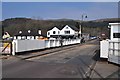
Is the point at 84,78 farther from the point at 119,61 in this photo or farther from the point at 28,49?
the point at 28,49

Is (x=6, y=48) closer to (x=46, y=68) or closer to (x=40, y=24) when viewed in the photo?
(x=46, y=68)

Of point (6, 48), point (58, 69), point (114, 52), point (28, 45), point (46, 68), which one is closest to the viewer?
point (58, 69)

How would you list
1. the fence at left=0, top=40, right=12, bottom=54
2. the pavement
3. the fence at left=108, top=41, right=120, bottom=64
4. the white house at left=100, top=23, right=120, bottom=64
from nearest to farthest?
the pavement → the fence at left=108, top=41, right=120, bottom=64 → the white house at left=100, top=23, right=120, bottom=64 → the fence at left=0, top=40, right=12, bottom=54

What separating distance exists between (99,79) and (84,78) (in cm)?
72

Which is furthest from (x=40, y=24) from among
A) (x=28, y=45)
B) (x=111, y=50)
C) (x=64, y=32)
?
(x=111, y=50)

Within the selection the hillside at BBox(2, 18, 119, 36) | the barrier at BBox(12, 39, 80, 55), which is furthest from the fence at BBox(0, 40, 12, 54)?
the hillside at BBox(2, 18, 119, 36)

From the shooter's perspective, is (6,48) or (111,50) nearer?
(111,50)

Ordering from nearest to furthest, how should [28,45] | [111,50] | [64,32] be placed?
[111,50]
[28,45]
[64,32]

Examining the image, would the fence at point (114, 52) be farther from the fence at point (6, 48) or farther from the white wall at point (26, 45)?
the fence at point (6, 48)

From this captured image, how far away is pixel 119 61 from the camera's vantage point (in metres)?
16.7

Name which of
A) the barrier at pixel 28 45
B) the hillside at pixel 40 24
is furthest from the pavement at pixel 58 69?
the hillside at pixel 40 24

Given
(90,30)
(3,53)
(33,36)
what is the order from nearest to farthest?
(3,53) → (33,36) → (90,30)

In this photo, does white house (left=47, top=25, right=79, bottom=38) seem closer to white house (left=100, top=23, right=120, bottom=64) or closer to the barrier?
the barrier

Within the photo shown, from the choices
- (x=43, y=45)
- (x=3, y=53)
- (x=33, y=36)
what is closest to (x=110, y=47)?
(x=3, y=53)
